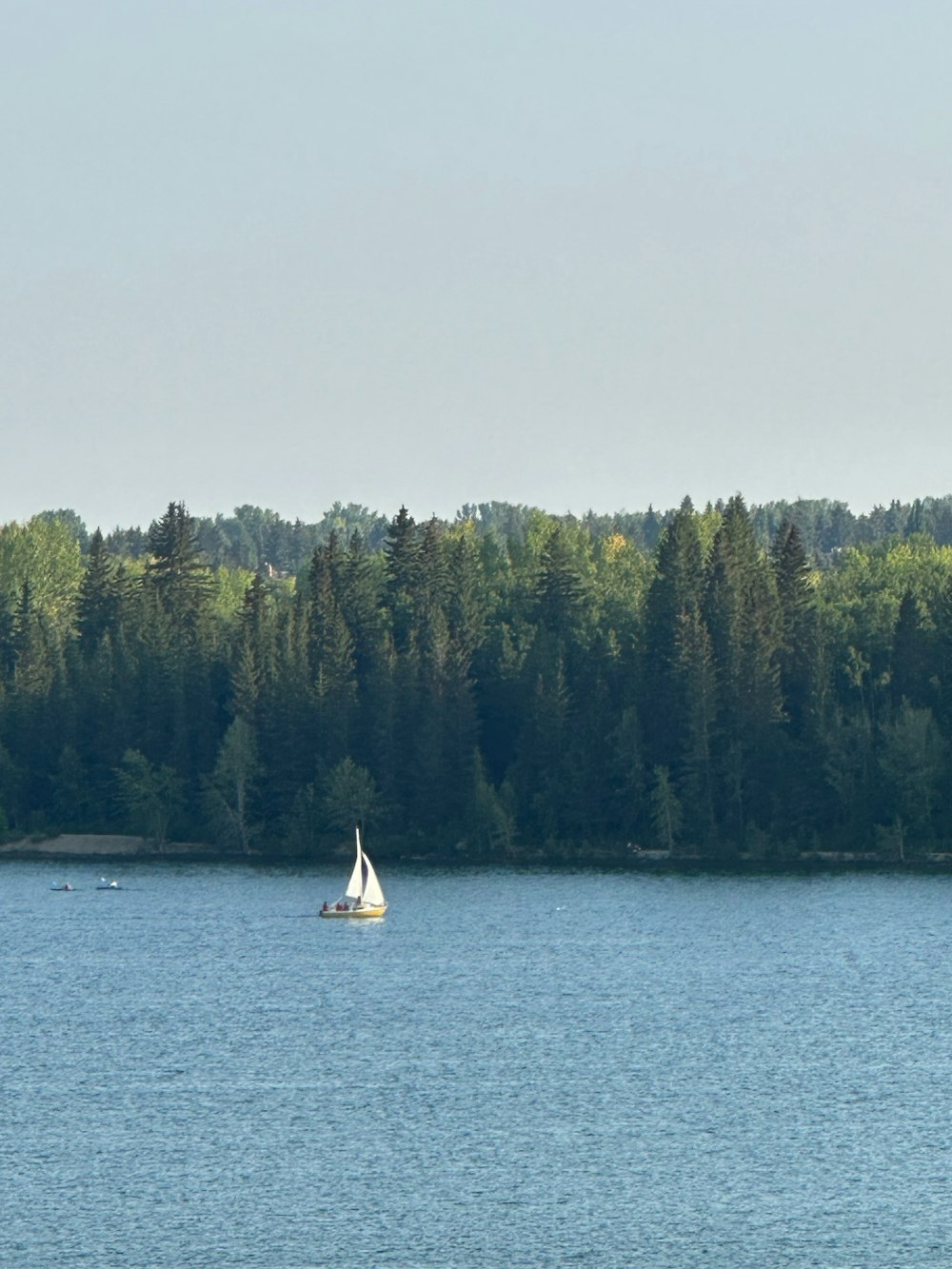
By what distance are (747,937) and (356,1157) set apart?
169 ft

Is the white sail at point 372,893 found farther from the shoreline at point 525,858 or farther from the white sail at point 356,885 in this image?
the shoreline at point 525,858

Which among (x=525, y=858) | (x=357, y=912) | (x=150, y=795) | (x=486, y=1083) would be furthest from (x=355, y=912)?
(x=486, y=1083)

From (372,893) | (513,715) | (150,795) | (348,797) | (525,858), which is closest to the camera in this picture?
(372,893)

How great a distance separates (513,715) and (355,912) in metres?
42.9

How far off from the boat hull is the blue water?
185 centimetres

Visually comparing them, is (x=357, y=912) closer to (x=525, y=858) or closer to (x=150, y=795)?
(x=525, y=858)

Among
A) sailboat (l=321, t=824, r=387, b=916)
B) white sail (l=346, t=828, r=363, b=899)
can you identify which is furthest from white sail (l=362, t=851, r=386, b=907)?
white sail (l=346, t=828, r=363, b=899)

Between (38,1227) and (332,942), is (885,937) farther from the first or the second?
(38,1227)

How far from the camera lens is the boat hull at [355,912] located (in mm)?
129000

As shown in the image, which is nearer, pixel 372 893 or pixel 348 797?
pixel 372 893

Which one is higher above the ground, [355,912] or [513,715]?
[513,715]

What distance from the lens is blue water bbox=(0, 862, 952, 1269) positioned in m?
62.2

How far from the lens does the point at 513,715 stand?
169750 millimetres

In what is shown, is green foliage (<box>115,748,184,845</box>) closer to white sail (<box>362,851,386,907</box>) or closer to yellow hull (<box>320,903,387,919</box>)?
white sail (<box>362,851,386,907</box>)
